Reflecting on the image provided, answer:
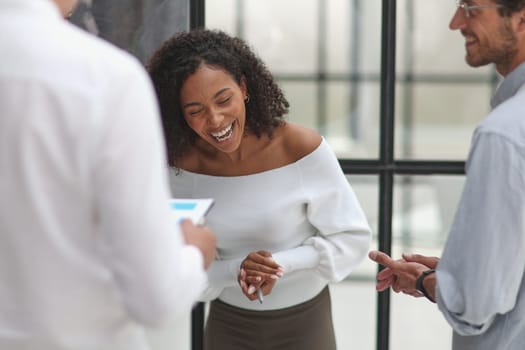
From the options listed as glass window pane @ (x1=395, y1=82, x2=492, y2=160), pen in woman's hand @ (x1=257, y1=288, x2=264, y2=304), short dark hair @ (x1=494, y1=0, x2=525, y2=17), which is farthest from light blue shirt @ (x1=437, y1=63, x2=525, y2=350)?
glass window pane @ (x1=395, y1=82, x2=492, y2=160)

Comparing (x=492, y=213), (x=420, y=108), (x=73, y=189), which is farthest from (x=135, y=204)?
(x=420, y=108)

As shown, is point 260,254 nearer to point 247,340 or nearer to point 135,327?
point 247,340

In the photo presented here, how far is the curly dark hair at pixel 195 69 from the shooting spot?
2061mm

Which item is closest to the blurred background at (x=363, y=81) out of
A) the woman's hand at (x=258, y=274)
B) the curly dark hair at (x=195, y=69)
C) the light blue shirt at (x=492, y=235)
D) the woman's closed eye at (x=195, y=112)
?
the curly dark hair at (x=195, y=69)

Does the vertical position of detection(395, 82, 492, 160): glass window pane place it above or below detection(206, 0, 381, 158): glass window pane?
below

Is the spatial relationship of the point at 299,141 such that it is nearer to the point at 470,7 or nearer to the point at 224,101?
the point at 224,101

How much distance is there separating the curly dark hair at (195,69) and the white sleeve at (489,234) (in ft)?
2.68

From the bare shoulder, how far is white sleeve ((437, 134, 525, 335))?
72 centimetres

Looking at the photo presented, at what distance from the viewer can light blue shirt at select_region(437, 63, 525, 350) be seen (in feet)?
4.65

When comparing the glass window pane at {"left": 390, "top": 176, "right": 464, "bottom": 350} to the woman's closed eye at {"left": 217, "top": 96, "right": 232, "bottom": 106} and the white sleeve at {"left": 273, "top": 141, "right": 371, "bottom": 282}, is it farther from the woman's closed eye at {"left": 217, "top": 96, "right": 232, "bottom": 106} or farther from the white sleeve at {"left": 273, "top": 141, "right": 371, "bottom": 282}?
the woman's closed eye at {"left": 217, "top": 96, "right": 232, "bottom": 106}

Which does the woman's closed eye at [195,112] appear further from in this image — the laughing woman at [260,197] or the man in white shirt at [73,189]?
the man in white shirt at [73,189]

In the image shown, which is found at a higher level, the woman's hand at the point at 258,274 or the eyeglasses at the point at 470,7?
the eyeglasses at the point at 470,7

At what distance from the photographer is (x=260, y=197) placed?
2.13m

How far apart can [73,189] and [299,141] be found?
1.14 m
